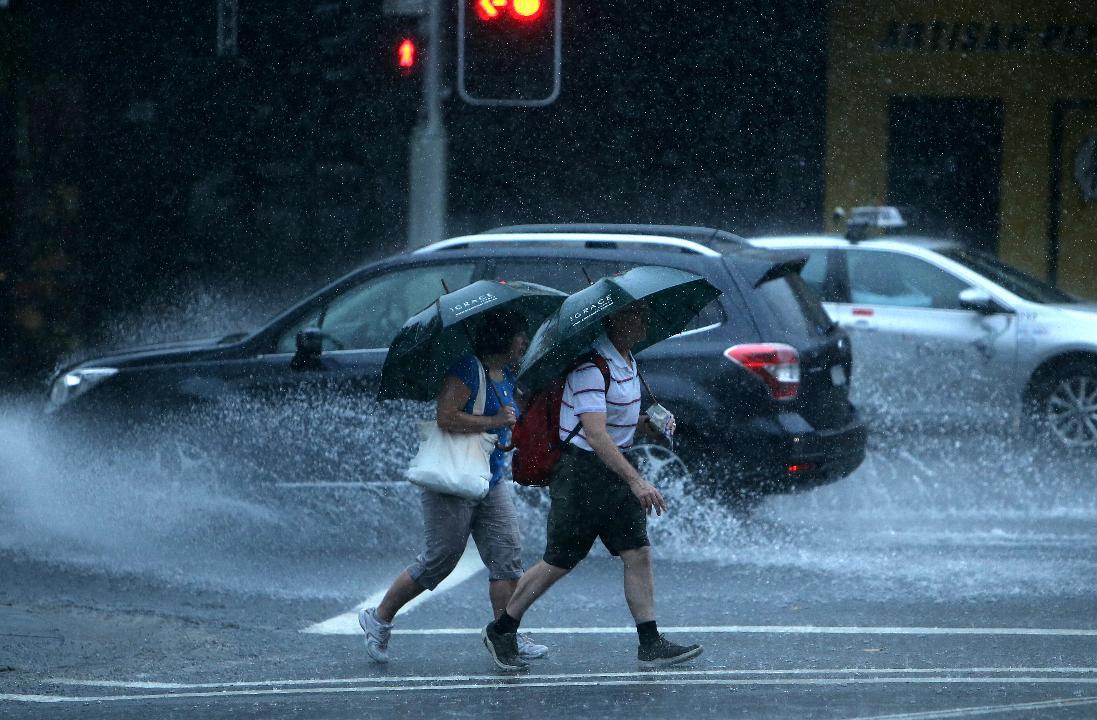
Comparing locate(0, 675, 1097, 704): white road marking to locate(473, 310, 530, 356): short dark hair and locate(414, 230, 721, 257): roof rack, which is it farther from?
locate(414, 230, 721, 257): roof rack

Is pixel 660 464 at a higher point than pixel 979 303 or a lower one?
lower

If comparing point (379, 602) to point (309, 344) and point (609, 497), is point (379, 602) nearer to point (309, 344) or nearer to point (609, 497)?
point (309, 344)

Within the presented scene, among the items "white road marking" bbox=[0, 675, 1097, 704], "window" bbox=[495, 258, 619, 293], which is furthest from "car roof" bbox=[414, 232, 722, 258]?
"white road marking" bbox=[0, 675, 1097, 704]

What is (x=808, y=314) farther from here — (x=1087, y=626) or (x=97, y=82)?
(x=97, y=82)

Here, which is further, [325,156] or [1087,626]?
[325,156]

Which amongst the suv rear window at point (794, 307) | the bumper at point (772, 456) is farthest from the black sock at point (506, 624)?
the suv rear window at point (794, 307)

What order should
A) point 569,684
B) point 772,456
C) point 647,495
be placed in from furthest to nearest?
point 772,456 → point 569,684 → point 647,495

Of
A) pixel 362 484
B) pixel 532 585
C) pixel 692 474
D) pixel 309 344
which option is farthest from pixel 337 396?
pixel 532 585

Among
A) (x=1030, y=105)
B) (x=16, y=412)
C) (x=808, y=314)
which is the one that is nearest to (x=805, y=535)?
(x=808, y=314)

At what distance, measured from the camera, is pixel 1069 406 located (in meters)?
13.4

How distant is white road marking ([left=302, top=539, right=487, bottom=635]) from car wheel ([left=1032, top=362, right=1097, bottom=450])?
5.30 meters

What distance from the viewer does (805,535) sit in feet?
32.3

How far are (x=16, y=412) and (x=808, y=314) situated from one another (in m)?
7.56

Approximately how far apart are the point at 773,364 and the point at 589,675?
3.12 m
